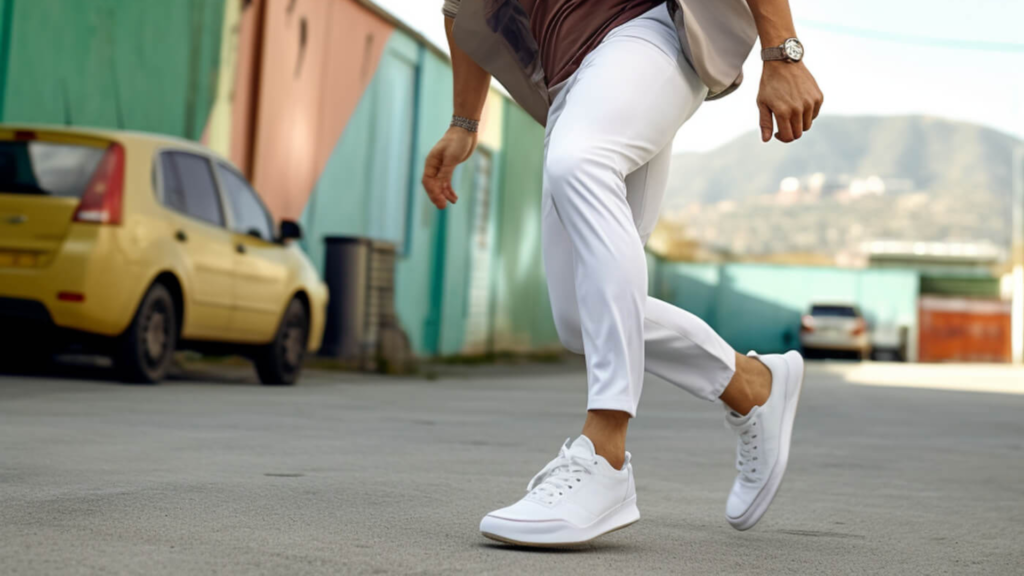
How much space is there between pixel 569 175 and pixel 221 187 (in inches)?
250

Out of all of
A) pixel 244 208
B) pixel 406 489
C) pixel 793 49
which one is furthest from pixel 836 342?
pixel 793 49

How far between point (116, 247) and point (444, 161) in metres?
4.47

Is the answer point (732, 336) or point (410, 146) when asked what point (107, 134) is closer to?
point (410, 146)

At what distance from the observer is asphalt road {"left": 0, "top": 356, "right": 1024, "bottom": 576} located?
2477 mm

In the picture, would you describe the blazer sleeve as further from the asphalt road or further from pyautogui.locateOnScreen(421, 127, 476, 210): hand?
the asphalt road

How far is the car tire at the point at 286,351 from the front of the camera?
9172 millimetres

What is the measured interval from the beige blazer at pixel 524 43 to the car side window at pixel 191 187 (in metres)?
5.01

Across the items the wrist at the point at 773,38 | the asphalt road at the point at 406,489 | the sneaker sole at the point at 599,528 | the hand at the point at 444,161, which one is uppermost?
the wrist at the point at 773,38

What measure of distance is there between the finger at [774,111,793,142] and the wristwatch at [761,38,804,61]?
0.14m

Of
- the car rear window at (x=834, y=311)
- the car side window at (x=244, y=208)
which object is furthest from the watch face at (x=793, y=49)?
the car rear window at (x=834, y=311)

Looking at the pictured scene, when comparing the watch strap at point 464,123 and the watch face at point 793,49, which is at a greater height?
the watch face at point 793,49

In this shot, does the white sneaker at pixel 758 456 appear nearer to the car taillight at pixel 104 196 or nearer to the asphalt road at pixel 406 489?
the asphalt road at pixel 406 489

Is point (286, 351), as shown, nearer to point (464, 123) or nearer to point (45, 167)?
point (45, 167)

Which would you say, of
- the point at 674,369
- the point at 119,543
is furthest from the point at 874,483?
the point at 119,543
